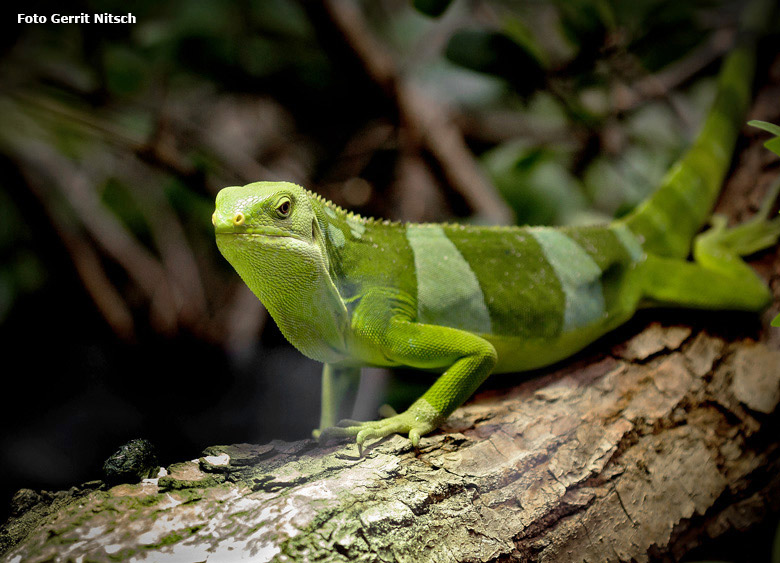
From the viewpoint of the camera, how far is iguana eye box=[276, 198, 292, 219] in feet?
5.23

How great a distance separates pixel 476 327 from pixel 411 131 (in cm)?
218

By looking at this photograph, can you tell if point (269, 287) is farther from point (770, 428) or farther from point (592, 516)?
point (770, 428)

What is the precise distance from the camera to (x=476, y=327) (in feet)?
6.53

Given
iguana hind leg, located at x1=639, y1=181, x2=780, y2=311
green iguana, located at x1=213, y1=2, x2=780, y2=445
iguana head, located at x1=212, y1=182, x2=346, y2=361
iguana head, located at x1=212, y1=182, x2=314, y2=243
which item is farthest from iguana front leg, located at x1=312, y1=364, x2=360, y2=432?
iguana hind leg, located at x1=639, y1=181, x2=780, y2=311

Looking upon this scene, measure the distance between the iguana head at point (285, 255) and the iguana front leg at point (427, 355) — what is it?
0.14m

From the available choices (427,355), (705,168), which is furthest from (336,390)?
(705,168)

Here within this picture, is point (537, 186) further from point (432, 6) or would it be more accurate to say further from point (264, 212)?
point (264, 212)

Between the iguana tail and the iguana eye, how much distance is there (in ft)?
5.78

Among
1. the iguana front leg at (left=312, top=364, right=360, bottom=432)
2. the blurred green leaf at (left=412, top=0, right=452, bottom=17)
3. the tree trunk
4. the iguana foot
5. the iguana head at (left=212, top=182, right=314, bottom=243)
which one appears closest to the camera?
the tree trunk

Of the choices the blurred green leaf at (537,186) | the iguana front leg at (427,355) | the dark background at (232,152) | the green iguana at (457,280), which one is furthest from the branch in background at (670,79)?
the iguana front leg at (427,355)

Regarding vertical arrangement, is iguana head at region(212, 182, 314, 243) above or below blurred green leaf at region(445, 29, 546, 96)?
below

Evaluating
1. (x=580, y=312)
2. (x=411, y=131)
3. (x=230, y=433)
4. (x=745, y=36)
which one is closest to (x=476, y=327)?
(x=580, y=312)

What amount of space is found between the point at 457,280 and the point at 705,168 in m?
1.75

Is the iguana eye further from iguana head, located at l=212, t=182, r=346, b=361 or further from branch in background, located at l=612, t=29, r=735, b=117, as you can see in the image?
branch in background, located at l=612, t=29, r=735, b=117
